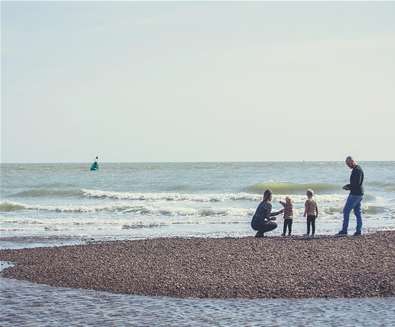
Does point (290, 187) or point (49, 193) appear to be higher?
point (290, 187)

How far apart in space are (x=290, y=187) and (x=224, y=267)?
146 feet

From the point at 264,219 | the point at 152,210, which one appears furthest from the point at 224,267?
the point at 152,210

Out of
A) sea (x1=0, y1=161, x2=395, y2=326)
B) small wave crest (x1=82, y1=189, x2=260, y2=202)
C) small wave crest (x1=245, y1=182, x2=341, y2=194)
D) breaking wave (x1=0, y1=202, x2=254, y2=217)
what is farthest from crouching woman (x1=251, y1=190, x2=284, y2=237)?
small wave crest (x1=245, y1=182, x2=341, y2=194)

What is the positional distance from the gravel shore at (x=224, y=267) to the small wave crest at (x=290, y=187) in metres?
35.5

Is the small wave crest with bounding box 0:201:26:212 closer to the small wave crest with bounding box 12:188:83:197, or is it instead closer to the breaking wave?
the breaking wave

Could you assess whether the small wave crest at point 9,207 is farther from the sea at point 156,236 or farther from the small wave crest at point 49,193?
the small wave crest at point 49,193

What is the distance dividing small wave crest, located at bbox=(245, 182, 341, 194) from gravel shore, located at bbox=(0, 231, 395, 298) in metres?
35.5

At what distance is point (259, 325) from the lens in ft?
34.3

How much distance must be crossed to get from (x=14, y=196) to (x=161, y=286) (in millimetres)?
40234

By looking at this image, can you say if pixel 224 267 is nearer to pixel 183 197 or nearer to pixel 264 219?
pixel 264 219

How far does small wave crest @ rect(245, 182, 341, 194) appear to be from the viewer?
5544 cm

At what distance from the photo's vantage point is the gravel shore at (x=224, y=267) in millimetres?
13047

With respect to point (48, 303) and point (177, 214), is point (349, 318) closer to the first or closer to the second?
point (48, 303)

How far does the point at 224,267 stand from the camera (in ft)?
49.9
